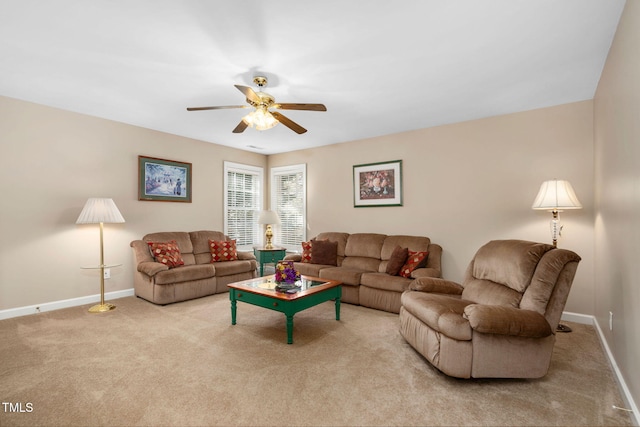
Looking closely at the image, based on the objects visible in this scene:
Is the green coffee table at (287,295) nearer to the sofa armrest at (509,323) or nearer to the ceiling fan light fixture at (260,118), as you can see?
the sofa armrest at (509,323)

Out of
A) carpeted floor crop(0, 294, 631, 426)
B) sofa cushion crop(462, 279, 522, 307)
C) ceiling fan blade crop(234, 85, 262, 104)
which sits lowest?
carpeted floor crop(0, 294, 631, 426)

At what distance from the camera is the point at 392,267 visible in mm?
4148

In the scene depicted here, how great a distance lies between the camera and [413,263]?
406 centimetres

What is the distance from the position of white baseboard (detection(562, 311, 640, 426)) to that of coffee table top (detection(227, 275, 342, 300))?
2.41 m

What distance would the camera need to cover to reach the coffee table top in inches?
119

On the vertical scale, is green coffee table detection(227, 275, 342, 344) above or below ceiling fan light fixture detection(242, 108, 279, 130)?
below

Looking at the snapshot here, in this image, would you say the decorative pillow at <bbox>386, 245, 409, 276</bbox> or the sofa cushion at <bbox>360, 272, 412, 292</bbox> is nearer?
the sofa cushion at <bbox>360, 272, 412, 292</bbox>

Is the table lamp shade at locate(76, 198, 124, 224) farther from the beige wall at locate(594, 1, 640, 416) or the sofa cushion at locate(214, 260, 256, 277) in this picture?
the beige wall at locate(594, 1, 640, 416)

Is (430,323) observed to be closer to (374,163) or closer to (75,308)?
(374,163)

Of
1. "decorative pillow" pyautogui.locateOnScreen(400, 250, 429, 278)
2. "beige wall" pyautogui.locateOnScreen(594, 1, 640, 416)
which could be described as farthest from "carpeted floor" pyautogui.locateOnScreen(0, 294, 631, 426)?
"decorative pillow" pyautogui.locateOnScreen(400, 250, 429, 278)

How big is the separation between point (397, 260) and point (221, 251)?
2961mm

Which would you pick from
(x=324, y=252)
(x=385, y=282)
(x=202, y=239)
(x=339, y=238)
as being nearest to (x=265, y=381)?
(x=385, y=282)

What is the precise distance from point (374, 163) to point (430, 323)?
11.0 ft

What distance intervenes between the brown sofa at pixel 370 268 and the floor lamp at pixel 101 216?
2.65m
